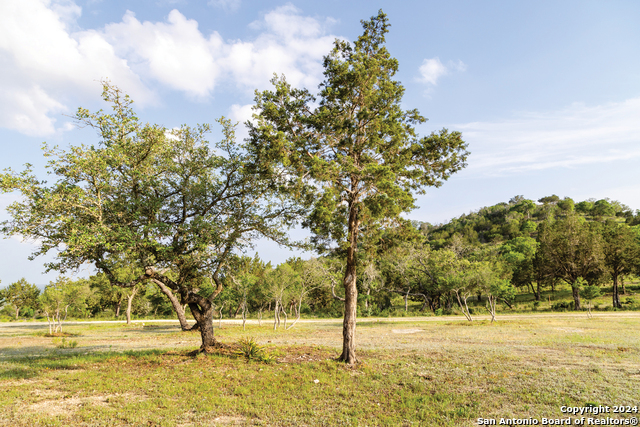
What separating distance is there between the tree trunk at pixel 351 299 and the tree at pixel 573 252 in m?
46.7

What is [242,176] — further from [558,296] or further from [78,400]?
[558,296]

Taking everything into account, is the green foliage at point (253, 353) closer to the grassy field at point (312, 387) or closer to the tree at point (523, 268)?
the grassy field at point (312, 387)

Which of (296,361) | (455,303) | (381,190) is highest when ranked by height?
(381,190)

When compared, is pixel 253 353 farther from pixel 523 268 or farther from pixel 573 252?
pixel 523 268

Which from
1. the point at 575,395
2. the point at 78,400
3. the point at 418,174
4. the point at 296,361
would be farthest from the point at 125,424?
the point at 418,174

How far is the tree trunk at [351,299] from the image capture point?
1182 cm

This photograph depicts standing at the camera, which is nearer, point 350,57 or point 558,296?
point 350,57

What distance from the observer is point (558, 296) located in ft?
199

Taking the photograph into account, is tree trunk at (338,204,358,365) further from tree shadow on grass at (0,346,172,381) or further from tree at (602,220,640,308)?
tree at (602,220,640,308)

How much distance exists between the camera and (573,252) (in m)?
47.8

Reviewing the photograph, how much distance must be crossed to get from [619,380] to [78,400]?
13.9 meters

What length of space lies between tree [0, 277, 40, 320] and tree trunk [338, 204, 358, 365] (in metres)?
61.7

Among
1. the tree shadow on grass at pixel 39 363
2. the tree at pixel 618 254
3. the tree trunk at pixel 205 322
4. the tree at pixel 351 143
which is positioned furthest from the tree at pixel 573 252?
the tree shadow on grass at pixel 39 363

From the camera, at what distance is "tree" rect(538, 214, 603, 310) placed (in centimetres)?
4606
